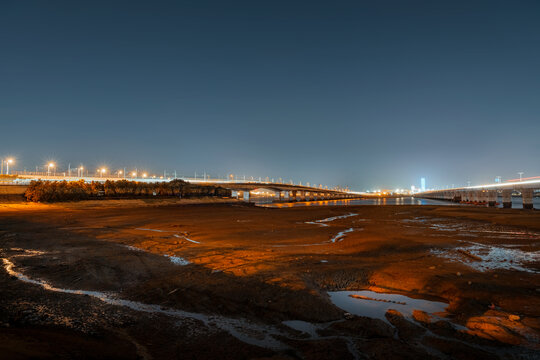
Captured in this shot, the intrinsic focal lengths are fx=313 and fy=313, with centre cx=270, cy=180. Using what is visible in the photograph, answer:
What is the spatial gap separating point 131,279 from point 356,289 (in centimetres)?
721

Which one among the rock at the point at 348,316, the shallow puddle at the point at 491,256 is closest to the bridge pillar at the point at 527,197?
the shallow puddle at the point at 491,256

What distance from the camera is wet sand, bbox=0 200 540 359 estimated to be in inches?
222

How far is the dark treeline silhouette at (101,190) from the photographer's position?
2119 inches

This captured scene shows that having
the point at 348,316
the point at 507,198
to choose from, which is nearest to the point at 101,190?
the point at 348,316

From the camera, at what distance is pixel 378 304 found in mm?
8133

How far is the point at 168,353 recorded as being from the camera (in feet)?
17.8

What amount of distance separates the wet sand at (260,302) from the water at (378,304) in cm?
9

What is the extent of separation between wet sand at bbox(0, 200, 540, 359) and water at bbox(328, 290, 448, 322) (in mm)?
86

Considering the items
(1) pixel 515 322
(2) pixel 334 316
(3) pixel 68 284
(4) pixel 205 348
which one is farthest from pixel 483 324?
(3) pixel 68 284

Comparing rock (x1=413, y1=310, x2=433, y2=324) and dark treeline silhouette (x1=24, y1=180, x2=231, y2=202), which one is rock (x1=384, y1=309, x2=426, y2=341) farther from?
dark treeline silhouette (x1=24, y1=180, x2=231, y2=202)

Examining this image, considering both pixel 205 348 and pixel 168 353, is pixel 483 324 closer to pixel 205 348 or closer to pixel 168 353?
pixel 205 348

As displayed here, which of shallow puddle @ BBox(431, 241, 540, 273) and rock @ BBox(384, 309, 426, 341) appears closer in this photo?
rock @ BBox(384, 309, 426, 341)

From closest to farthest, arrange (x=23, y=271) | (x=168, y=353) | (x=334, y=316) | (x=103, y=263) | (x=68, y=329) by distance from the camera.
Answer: (x=168, y=353) < (x=68, y=329) < (x=334, y=316) < (x=23, y=271) < (x=103, y=263)

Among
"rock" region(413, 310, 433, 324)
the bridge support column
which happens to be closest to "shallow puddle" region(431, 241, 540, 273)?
"rock" region(413, 310, 433, 324)
